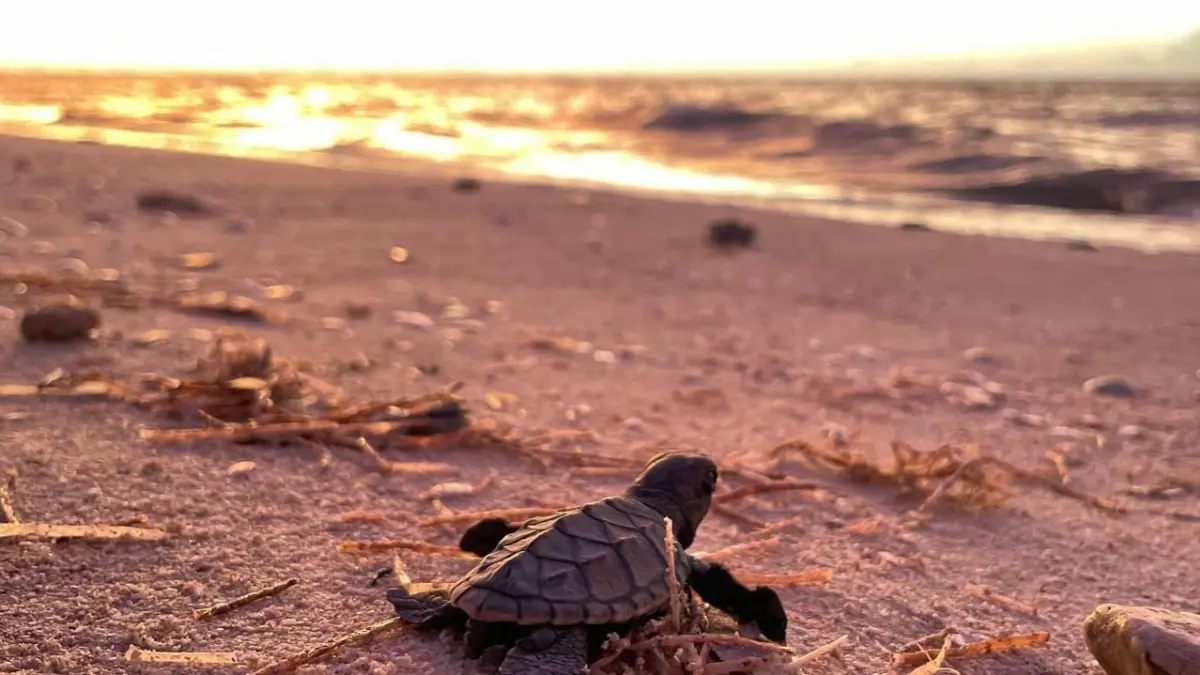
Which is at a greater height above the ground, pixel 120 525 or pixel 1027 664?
pixel 120 525

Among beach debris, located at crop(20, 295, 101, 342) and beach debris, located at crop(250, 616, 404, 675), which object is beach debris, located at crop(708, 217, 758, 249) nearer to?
beach debris, located at crop(20, 295, 101, 342)

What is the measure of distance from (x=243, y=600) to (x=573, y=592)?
0.77 meters

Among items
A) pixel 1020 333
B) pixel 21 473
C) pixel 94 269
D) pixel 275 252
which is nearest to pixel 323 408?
pixel 21 473

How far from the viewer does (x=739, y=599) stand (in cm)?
181

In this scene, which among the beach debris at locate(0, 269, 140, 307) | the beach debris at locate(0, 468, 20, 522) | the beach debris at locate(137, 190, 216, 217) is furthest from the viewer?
the beach debris at locate(137, 190, 216, 217)

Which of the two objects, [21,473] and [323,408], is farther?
[323,408]

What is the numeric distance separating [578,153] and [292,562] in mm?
17261

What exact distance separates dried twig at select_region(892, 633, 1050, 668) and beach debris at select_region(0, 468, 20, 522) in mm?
1992

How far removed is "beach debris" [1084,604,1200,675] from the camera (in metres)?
1.53

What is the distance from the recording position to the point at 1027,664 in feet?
6.41

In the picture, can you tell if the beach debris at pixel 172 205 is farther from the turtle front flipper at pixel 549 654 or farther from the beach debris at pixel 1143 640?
the beach debris at pixel 1143 640

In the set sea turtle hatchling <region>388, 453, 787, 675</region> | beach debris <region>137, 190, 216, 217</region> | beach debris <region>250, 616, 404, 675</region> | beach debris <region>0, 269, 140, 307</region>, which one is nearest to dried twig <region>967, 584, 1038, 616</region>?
sea turtle hatchling <region>388, 453, 787, 675</region>

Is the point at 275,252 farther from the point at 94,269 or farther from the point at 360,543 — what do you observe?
the point at 360,543

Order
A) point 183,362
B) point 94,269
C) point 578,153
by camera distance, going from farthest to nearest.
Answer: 1. point 578,153
2. point 94,269
3. point 183,362
